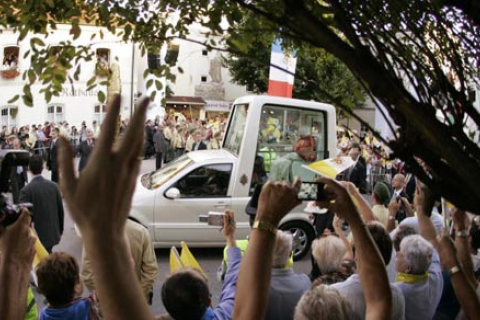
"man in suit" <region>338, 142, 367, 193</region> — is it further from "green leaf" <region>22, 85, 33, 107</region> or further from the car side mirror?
"green leaf" <region>22, 85, 33, 107</region>

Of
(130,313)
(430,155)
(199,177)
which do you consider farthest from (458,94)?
(199,177)

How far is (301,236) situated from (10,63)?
26.2 m

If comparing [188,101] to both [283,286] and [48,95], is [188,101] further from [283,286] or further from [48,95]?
[48,95]

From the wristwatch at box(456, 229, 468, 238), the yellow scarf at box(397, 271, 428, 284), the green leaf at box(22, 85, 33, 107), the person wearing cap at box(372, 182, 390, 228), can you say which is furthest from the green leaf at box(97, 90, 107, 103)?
the person wearing cap at box(372, 182, 390, 228)

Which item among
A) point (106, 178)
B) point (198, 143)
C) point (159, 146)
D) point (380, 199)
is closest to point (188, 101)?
point (159, 146)

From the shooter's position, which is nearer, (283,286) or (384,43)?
(384,43)

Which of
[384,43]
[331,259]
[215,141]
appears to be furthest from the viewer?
[215,141]

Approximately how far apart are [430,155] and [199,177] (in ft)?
21.9

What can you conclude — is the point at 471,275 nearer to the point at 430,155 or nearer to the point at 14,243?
the point at 430,155

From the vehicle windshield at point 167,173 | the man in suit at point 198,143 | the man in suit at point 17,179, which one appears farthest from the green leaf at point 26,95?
the man in suit at point 198,143

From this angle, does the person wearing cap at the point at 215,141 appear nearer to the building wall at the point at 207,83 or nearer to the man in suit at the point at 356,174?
the man in suit at the point at 356,174

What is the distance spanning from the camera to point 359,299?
293 cm

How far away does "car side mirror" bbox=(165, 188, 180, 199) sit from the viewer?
8070 mm

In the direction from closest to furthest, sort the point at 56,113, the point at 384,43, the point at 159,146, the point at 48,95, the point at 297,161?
the point at 384,43 < the point at 48,95 < the point at 297,161 < the point at 159,146 < the point at 56,113
